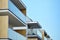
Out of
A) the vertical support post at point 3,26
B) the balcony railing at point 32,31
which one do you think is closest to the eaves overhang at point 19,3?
the vertical support post at point 3,26

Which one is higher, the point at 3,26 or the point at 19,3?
the point at 19,3

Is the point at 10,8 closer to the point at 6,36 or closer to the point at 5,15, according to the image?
the point at 5,15

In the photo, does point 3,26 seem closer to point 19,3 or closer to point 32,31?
point 19,3

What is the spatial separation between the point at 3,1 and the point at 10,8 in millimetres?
887

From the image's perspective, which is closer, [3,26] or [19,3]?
[3,26]

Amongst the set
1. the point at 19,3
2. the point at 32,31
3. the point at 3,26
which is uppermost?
the point at 19,3

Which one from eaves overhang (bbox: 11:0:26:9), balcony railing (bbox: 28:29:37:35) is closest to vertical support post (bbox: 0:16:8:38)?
eaves overhang (bbox: 11:0:26:9)

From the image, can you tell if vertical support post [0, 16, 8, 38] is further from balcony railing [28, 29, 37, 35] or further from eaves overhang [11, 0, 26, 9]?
balcony railing [28, 29, 37, 35]

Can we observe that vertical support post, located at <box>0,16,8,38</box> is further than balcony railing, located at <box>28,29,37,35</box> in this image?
No

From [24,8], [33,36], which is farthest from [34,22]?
[24,8]

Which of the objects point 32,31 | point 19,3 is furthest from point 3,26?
point 32,31

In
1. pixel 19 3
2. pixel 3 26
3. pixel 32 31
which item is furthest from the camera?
pixel 32 31

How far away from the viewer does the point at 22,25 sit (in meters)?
23.5

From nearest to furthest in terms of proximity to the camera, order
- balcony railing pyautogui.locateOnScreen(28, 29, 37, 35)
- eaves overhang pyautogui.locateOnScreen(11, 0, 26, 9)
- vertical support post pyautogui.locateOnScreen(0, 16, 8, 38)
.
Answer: vertical support post pyautogui.locateOnScreen(0, 16, 8, 38) < eaves overhang pyautogui.locateOnScreen(11, 0, 26, 9) < balcony railing pyautogui.locateOnScreen(28, 29, 37, 35)
